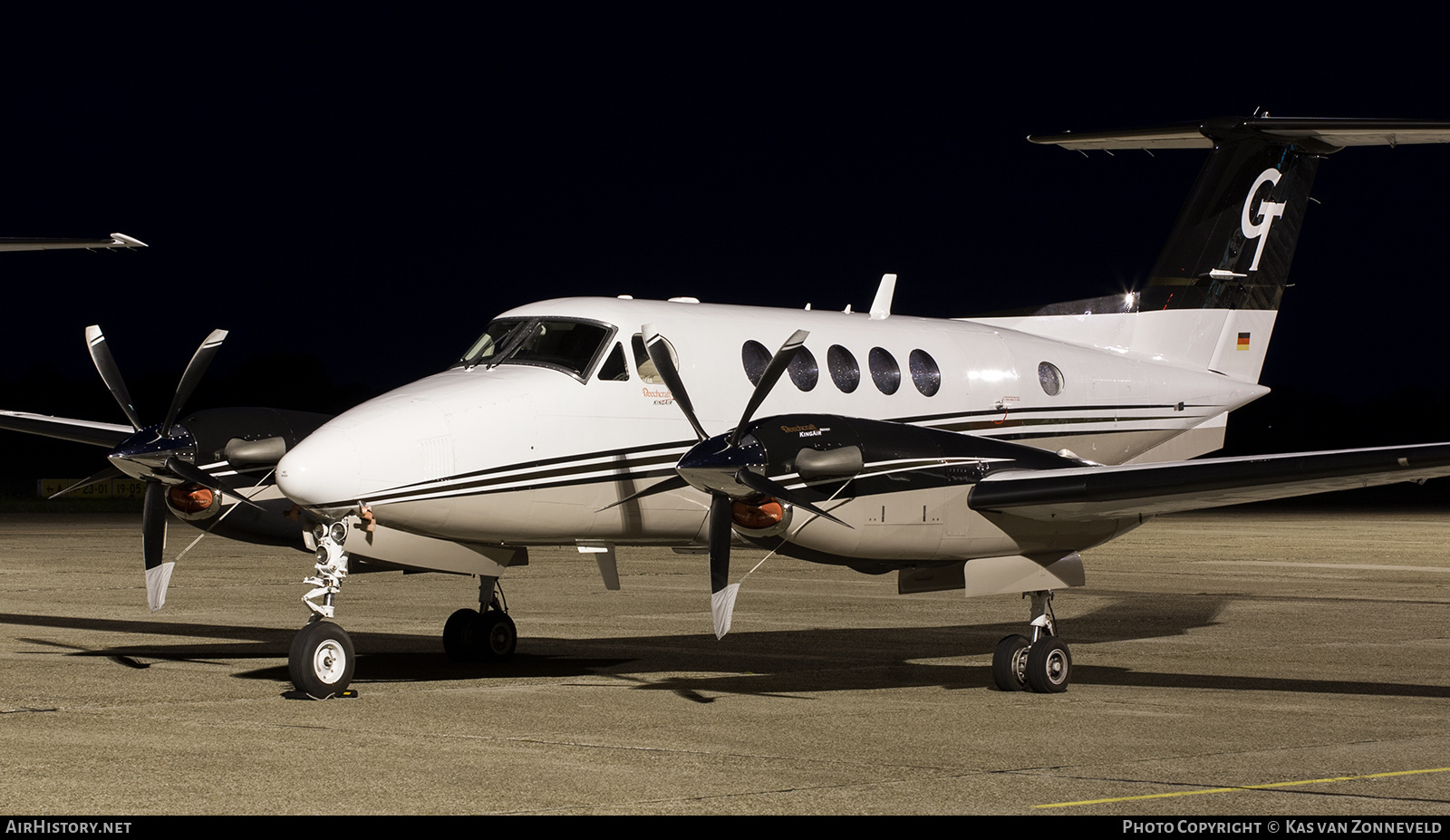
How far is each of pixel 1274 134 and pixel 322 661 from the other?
1175cm

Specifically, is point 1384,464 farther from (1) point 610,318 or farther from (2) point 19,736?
(2) point 19,736

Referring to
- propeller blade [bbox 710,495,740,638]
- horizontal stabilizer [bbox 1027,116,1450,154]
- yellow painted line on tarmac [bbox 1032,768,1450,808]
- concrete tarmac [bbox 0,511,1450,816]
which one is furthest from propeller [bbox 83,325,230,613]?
horizontal stabilizer [bbox 1027,116,1450,154]

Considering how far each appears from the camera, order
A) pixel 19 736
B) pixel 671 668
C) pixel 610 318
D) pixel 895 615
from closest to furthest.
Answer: pixel 19 736 → pixel 610 318 → pixel 671 668 → pixel 895 615

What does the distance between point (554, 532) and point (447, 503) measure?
1061mm

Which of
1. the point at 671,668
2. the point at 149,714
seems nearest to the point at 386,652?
the point at 671,668

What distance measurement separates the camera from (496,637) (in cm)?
1436

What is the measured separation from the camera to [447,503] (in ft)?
38.3

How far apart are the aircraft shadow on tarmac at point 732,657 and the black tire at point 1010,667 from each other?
55 cm

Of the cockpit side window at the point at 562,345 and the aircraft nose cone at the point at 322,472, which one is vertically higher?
the cockpit side window at the point at 562,345

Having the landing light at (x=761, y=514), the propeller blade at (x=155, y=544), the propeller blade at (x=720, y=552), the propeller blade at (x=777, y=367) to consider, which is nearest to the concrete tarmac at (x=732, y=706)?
the propeller blade at (x=155, y=544)

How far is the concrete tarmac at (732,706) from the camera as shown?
26.3ft

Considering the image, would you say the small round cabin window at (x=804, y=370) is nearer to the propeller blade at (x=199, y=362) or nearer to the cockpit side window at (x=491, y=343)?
the cockpit side window at (x=491, y=343)

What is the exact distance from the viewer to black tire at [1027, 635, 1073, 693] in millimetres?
12453

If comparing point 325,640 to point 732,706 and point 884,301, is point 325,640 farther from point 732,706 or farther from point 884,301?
point 884,301
